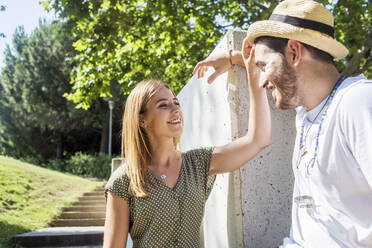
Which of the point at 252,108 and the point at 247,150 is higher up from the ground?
the point at 252,108

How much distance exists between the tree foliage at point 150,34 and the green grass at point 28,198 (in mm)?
3053

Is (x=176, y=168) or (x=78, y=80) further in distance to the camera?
(x=78, y=80)

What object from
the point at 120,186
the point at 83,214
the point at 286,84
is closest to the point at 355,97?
the point at 286,84

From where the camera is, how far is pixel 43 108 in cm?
2822

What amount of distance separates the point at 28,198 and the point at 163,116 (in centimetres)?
897

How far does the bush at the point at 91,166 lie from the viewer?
74.6 feet

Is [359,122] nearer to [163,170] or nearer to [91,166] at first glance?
[163,170]

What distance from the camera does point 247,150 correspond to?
195 centimetres

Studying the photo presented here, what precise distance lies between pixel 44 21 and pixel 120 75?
30688 millimetres

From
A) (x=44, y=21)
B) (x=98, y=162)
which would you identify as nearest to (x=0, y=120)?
(x=44, y=21)

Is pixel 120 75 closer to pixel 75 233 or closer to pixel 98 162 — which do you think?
pixel 75 233

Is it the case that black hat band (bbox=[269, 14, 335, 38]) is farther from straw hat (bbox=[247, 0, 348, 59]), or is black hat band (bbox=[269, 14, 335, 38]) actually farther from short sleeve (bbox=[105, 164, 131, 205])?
short sleeve (bbox=[105, 164, 131, 205])

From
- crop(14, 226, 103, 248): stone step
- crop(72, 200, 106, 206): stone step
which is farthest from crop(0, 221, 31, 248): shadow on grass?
crop(72, 200, 106, 206): stone step

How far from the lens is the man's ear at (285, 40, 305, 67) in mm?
1415
